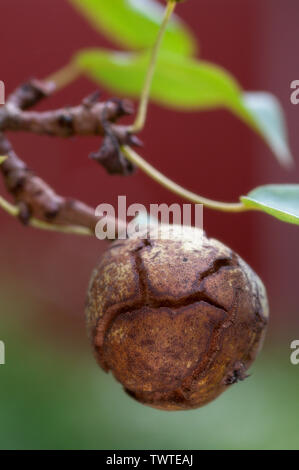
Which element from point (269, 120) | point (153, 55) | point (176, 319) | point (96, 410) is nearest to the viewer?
point (176, 319)

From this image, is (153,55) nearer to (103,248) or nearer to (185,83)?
(185,83)

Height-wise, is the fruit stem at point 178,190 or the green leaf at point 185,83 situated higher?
the green leaf at point 185,83

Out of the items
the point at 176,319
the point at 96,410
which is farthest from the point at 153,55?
the point at 96,410

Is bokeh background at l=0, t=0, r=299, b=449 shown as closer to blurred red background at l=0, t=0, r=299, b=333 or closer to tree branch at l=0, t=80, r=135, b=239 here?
blurred red background at l=0, t=0, r=299, b=333

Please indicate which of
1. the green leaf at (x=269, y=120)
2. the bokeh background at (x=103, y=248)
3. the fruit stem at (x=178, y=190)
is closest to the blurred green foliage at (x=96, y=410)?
the bokeh background at (x=103, y=248)

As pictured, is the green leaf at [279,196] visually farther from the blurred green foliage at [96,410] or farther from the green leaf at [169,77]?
the blurred green foliage at [96,410]

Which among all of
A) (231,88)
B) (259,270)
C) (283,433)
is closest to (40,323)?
(283,433)
